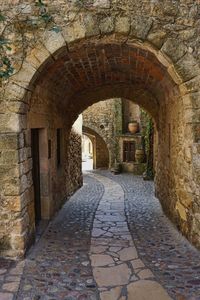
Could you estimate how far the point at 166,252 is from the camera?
13.6 ft

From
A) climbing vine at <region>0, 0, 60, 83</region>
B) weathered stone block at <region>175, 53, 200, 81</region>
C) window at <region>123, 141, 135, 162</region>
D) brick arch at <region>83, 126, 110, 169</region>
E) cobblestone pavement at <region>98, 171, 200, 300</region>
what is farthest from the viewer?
brick arch at <region>83, 126, 110, 169</region>

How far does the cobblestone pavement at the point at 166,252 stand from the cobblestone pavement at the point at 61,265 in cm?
82

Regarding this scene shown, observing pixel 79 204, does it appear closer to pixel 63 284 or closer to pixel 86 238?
pixel 86 238

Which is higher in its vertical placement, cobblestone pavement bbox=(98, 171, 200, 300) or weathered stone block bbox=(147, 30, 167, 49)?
weathered stone block bbox=(147, 30, 167, 49)

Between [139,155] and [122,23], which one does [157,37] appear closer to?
[122,23]

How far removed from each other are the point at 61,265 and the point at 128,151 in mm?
13115

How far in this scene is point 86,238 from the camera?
4832mm

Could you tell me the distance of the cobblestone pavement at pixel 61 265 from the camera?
123 inches

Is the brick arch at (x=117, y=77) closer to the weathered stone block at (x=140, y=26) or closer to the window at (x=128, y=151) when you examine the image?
the weathered stone block at (x=140, y=26)

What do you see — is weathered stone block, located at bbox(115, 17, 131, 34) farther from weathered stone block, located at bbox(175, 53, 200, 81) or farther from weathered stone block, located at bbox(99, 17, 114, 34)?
weathered stone block, located at bbox(175, 53, 200, 81)

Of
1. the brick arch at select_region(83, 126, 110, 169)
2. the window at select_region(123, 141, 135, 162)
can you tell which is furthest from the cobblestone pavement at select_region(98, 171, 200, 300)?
the brick arch at select_region(83, 126, 110, 169)

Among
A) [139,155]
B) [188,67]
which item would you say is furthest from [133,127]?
[188,67]

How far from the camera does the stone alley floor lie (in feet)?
10.3

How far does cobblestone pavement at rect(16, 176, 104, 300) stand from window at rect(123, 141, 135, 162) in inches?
425
